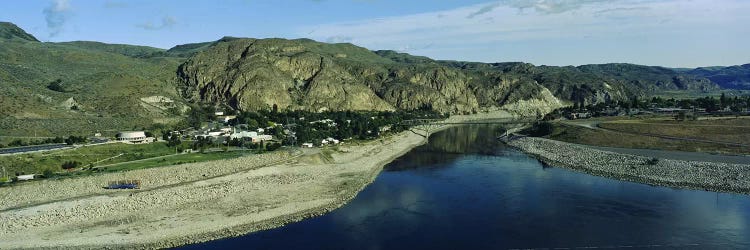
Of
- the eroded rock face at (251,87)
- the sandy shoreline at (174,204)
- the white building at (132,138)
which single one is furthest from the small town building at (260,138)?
the eroded rock face at (251,87)

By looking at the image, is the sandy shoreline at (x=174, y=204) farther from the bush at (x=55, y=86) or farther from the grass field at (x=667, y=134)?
the bush at (x=55, y=86)

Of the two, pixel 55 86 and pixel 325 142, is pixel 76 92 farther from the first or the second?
pixel 325 142

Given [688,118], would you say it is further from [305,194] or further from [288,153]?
[305,194]

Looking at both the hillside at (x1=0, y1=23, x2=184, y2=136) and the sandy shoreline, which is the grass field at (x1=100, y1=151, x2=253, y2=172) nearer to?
the sandy shoreline

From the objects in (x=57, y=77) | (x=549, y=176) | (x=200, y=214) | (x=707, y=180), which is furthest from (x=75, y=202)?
(x=57, y=77)

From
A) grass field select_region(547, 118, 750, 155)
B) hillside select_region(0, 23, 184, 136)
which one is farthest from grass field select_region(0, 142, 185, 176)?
grass field select_region(547, 118, 750, 155)

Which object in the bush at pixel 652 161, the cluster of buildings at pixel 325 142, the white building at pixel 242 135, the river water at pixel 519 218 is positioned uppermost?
the white building at pixel 242 135

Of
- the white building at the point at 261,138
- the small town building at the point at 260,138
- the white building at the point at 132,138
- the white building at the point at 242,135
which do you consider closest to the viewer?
the white building at the point at 132,138
